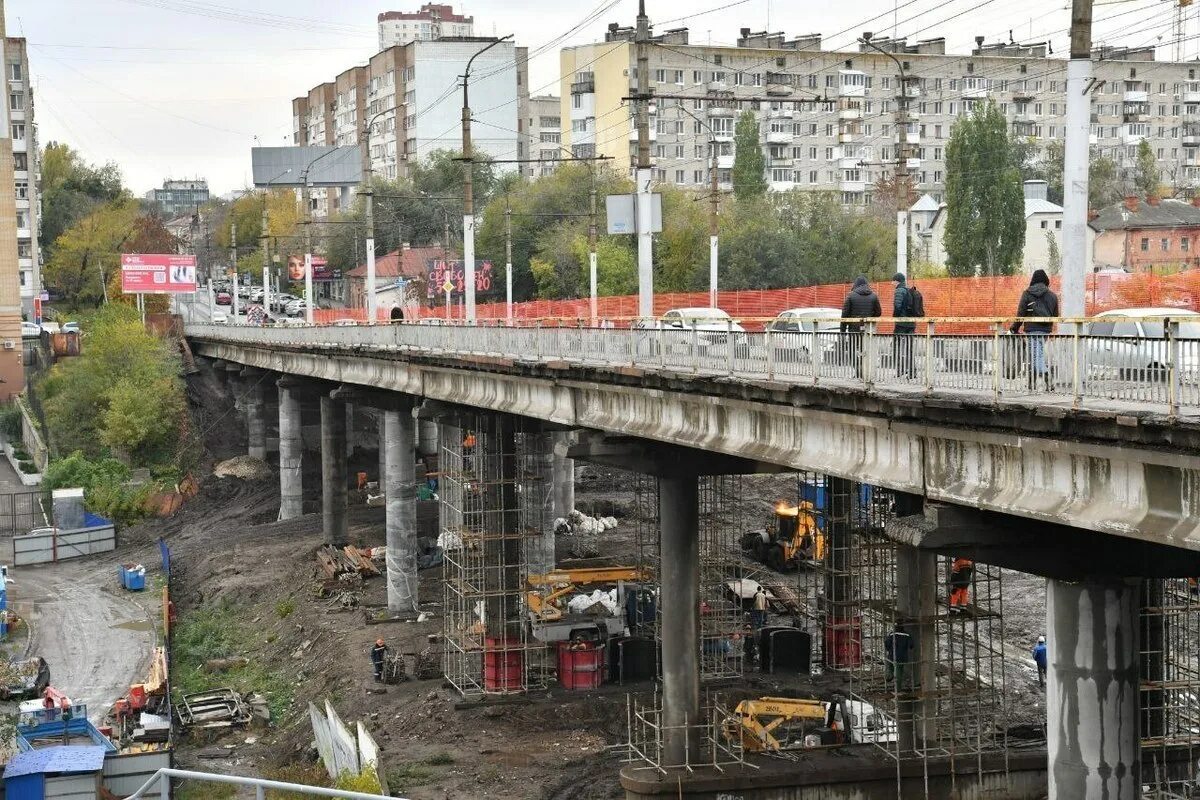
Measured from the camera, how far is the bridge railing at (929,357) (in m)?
14.9

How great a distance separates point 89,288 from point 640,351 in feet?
365

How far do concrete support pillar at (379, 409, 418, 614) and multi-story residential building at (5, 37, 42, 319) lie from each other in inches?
2987

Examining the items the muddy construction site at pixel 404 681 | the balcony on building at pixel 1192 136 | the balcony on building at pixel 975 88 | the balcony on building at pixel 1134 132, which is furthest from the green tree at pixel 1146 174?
the muddy construction site at pixel 404 681

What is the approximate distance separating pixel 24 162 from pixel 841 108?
60182mm

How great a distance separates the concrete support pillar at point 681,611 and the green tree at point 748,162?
63.7m

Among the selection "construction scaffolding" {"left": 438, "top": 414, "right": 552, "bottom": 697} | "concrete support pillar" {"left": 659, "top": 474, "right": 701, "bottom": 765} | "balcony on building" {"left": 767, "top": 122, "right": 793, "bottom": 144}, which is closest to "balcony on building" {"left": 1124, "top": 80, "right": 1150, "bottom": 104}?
"balcony on building" {"left": 767, "top": 122, "right": 793, "bottom": 144}

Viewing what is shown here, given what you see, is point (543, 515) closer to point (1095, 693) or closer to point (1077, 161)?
point (1095, 693)

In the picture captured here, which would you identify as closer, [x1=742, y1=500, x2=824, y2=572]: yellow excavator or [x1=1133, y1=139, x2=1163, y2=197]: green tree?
[x1=742, y1=500, x2=824, y2=572]: yellow excavator

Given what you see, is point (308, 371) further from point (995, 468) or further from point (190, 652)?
point (995, 468)

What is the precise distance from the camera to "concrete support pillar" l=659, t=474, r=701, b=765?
100ft

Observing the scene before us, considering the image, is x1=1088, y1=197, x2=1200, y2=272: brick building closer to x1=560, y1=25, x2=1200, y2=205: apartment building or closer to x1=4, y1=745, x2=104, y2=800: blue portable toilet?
x1=560, y1=25, x2=1200, y2=205: apartment building

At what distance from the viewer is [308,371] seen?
62.9m

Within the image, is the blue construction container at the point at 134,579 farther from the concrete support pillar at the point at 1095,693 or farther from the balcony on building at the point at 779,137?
the balcony on building at the point at 779,137

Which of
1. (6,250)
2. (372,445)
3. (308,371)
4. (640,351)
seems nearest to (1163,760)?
(640,351)
